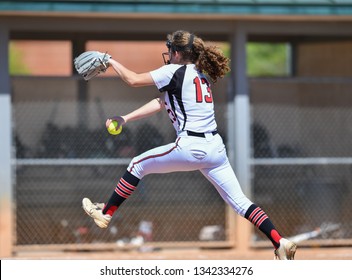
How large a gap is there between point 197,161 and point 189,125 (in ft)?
0.97

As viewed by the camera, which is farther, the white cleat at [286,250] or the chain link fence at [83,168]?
the chain link fence at [83,168]

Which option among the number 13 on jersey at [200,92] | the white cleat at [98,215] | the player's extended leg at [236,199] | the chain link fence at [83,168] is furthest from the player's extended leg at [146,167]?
the chain link fence at [83,168]

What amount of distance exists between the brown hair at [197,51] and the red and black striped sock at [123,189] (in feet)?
3.44

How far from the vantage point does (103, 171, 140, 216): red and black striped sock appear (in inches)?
265

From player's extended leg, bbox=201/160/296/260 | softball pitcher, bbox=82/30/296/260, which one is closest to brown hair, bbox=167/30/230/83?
softball pitcher, bbox=82/30/296/260

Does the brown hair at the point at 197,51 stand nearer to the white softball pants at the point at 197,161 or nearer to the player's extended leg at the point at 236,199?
the white softball pants at the point at 197,161

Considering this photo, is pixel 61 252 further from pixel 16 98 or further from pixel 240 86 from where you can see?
pixel 240 86

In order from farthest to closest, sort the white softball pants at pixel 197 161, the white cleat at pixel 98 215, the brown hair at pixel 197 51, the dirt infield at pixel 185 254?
the dirt infield at pixel 185 254 < the white cleat at pixel 98 215 < the brown hair at pixel 197 51 < the white softball pants at pixel 197 161

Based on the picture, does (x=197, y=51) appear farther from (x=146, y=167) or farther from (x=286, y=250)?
(x=286, y=250)

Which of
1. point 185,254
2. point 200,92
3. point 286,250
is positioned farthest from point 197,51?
point 185,254

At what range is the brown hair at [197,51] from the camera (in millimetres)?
6664

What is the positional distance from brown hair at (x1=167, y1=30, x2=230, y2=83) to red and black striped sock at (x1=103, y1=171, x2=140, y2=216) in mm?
1048

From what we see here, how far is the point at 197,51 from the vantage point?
6703mm
